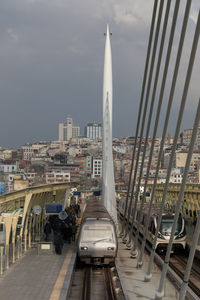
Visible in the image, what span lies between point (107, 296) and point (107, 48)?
23.5 m

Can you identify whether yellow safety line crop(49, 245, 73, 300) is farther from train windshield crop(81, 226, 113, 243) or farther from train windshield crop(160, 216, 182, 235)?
train windshield crop(160, 216, 182, 235)

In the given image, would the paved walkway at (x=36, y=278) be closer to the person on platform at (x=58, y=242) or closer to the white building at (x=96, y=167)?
the person on platform at (x=58, y=242)

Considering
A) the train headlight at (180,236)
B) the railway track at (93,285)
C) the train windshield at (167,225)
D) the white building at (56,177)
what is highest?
the white building at (56,177)

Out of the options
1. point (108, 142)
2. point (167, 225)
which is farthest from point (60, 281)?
point (108, 142)

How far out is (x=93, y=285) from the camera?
12523mm

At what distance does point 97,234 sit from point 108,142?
14617 millimetres

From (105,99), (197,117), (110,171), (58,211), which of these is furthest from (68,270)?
(105,99)

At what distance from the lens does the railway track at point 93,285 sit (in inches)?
442

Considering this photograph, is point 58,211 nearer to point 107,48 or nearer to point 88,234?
point 88,234

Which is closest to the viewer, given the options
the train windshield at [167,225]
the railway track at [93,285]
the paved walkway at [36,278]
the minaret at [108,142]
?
the paved walkway at [36,278]

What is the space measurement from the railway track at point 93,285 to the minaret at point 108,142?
9.64m

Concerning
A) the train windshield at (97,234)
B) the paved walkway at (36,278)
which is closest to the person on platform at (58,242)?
the paved walkway at (36,278)

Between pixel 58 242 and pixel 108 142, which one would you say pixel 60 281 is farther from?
pixel 108 142

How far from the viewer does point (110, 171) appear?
1074 inches
